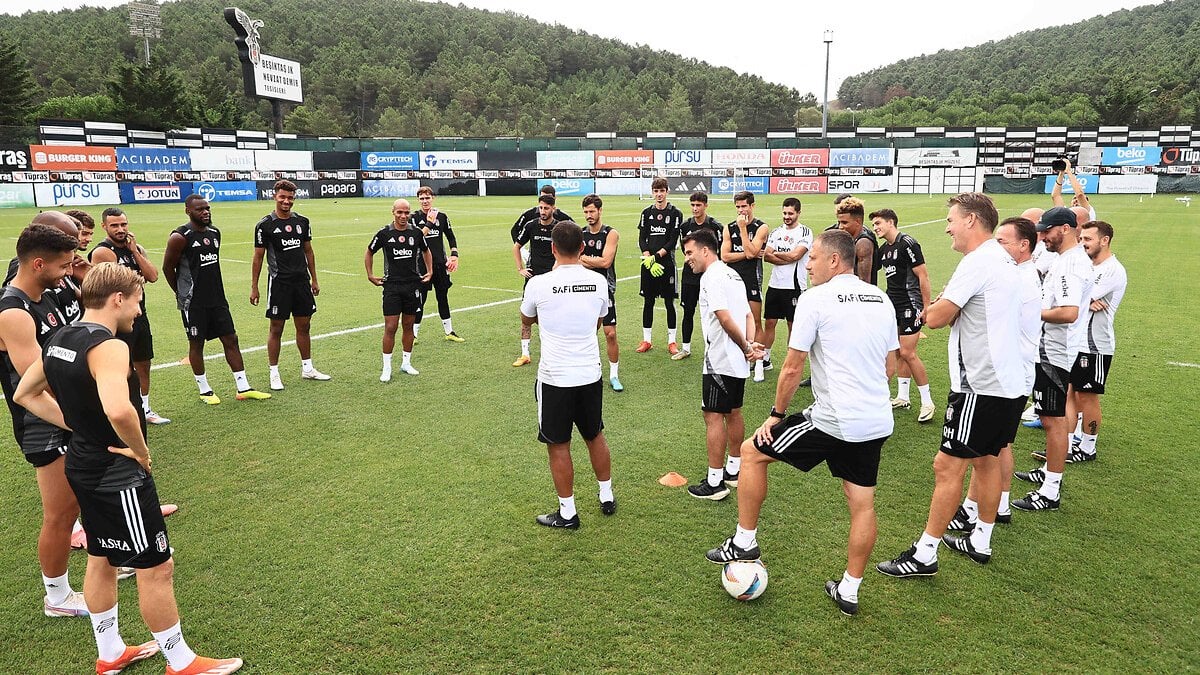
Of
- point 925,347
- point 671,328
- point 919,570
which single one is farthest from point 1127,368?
point 919,570

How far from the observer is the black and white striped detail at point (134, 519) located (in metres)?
3.54

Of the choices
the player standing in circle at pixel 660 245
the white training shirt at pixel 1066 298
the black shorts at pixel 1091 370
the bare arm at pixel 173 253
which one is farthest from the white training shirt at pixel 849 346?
the bare arm at pixel 173 253

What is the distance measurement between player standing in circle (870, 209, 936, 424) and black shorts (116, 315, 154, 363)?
25.2 feet

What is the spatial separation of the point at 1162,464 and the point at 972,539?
300 cm

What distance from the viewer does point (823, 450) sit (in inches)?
168

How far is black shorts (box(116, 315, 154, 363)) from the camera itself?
6975mm

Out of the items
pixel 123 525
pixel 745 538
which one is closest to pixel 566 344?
pixel 745 538

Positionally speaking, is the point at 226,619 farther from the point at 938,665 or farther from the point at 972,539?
the point at 972,539

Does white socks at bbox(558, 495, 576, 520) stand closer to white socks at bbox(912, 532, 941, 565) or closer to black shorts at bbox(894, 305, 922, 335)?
white socks at bbox(912, 532, 941, 565)

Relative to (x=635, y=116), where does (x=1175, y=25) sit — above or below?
above

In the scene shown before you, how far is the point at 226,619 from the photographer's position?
4.34 metres

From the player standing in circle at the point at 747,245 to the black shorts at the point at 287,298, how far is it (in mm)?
5270

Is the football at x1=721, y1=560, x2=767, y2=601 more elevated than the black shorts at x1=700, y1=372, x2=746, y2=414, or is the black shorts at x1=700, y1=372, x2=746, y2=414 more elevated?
the black shorts at x1=700, y1=372, x2=746, y2=414

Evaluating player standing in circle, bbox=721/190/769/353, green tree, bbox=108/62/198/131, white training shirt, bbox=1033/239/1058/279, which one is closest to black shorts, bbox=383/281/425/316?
player standing in circle, bbox=721/190/769/353
